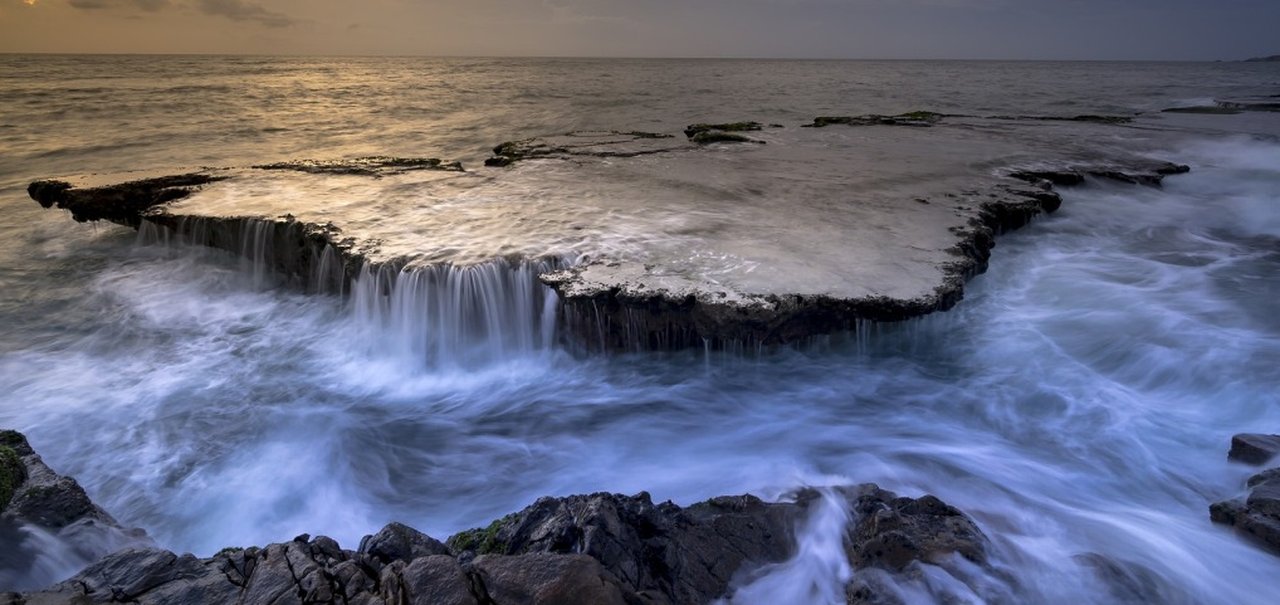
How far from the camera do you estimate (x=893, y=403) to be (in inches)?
229

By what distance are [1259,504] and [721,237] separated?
459 centimetres

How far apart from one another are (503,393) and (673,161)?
6843 mm

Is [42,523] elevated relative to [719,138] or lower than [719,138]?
lower

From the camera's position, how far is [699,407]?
587cm

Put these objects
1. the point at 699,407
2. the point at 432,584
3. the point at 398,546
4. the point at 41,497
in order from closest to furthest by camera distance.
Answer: the point at 432,584, the point at 398,546, the point at 41,497, the point at 699,407

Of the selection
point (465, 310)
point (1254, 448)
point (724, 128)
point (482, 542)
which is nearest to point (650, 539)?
point (482, 542)

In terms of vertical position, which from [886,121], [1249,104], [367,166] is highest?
[1249,104]

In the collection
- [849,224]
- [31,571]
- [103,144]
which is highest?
[103,144]

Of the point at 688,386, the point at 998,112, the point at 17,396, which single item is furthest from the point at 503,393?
the point at 998,112

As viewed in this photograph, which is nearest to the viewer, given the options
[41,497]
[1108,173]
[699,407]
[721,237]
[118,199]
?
[41,497]

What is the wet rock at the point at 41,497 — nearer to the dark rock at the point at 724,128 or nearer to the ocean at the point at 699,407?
the ocean at the point at 699,407

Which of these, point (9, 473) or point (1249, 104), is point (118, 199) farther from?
point (1249, 104)

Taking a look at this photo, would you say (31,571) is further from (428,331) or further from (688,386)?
(688,386)

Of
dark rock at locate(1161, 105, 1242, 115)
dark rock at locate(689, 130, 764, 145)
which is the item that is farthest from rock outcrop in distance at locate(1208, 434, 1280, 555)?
dark rock at locate(1161, 105, 1242, 115)
